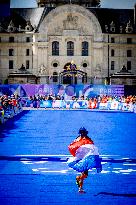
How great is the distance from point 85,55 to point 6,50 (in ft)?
47.5

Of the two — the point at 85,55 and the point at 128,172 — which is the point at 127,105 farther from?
the point at 128,172

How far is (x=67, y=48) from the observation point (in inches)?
3339

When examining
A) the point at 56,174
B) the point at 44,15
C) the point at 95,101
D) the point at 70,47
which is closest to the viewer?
the point at 56,174

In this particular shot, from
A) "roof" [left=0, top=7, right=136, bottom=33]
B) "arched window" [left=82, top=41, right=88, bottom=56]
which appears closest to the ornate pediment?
"arched window" [left=82, top=41, right=88, bottom=56]

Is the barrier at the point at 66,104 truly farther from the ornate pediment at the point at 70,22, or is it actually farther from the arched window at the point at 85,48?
the ornate pediment at the point at 70,22

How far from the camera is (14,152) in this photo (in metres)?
18.9

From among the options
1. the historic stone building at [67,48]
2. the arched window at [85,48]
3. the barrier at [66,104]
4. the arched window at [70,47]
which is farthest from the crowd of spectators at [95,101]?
the arched window at [70,47]

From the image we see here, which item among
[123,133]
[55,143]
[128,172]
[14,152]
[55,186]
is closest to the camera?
[55,186]

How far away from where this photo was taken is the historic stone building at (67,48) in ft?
272

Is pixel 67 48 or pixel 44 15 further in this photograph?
pixel 44 15

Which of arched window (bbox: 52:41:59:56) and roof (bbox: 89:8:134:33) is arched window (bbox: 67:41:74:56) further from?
roof (bbox: 89:8:134:33)

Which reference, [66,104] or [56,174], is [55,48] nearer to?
[66,104]

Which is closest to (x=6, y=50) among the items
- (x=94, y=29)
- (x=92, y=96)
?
(x=94, y=29)

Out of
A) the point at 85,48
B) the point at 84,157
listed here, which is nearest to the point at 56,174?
the point at 84,157
